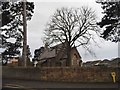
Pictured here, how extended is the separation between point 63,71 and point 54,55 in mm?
52720

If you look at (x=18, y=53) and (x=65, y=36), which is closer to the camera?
(x=18, y=53)

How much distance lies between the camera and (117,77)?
30.3 metres

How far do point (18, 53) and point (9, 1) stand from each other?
1124cm

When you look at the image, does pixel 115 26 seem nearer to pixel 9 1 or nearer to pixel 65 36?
pixel 9 1

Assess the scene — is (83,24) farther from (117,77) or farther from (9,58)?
(117,77)

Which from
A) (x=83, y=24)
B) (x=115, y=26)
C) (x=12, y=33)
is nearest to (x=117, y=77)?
(x=115, y=26)

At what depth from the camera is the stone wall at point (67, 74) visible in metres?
30.8

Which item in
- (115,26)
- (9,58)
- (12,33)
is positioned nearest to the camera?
(115,26)

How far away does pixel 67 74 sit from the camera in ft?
102

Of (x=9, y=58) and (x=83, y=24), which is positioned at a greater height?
(x=83, y=24)

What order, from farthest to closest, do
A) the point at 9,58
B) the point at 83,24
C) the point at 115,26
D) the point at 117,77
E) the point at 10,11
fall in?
the point at 83,24, the point at 9,58, the point at 10,11, the point at 115,26, the point at 117,77

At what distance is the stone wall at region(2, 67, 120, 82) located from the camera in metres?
30.8

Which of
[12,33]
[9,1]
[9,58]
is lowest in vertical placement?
[9,58]

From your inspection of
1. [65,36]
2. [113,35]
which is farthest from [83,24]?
[113,35]
